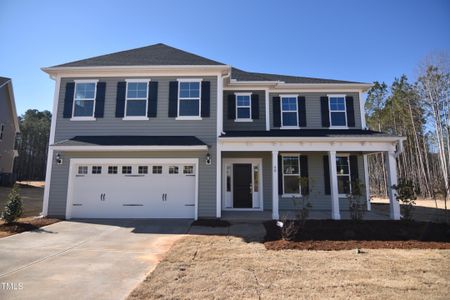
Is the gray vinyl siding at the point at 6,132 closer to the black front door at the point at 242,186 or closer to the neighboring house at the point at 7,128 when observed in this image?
the neighboring house at the point at 7,128

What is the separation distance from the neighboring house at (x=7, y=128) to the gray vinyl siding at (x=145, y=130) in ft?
56.3

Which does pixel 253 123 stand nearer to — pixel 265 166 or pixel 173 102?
pixel 265 166

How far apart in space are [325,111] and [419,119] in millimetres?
13524

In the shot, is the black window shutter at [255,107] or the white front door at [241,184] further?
the black window shutter at [255,107]

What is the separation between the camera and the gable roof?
10.7 meters

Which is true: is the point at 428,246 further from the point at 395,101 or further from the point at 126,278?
the point at 395,101

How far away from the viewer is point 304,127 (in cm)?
1232

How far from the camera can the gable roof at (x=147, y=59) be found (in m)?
10.7

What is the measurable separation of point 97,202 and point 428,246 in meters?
10.9

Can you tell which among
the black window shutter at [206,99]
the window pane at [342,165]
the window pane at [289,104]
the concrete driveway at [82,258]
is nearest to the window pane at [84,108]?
the concrete driveway at [82,258]

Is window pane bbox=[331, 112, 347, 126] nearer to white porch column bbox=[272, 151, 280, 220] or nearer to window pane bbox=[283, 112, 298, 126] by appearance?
window pane bbox=[283, 112, 298, 126]

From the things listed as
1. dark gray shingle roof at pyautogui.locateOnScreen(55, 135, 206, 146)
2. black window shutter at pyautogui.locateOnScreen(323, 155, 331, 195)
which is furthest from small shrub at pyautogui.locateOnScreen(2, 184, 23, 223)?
black window shutter at pyautogui.locateOnScreen(323, 155, 331, 195)

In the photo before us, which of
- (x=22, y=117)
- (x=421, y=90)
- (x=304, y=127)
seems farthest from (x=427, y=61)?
(x=22, y=117)

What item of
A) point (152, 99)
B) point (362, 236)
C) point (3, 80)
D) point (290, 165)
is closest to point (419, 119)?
point (290, 165)
